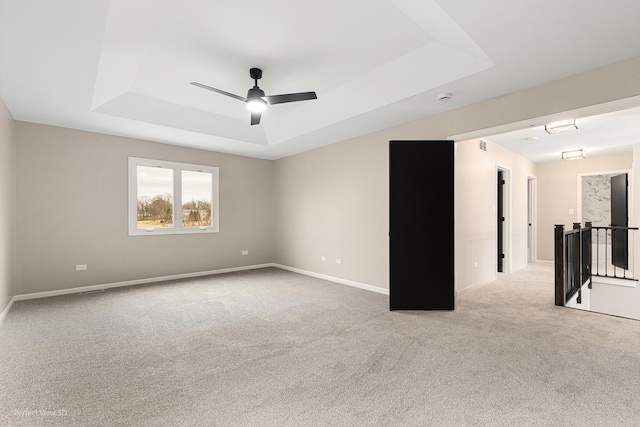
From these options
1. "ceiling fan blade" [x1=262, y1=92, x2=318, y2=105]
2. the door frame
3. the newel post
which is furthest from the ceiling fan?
the door frame

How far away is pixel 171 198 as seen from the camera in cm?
595

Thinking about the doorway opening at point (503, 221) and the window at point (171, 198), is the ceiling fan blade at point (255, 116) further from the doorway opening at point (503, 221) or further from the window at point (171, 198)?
the doorway opening at point (503, 221)

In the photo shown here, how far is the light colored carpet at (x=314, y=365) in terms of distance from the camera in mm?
1901

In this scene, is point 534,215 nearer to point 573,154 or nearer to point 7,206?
point 573,154

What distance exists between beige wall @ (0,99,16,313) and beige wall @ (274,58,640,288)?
4489mm

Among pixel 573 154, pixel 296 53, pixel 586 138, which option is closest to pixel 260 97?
pixel 296 53

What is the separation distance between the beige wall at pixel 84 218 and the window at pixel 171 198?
0.13 metres

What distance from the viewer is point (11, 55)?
2.74 m

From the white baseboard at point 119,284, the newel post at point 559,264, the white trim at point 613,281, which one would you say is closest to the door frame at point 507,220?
the white trim at point 613,281

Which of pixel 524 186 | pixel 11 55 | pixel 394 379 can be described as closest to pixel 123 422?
pixel 394 379

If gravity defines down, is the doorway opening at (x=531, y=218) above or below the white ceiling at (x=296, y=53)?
below

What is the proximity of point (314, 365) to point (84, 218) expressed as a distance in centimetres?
471

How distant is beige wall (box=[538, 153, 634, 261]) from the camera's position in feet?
24.2

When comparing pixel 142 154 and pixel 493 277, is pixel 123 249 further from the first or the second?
pixel 493 277
